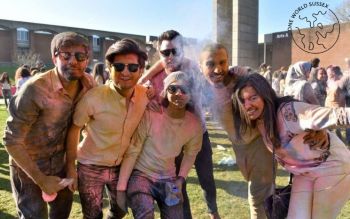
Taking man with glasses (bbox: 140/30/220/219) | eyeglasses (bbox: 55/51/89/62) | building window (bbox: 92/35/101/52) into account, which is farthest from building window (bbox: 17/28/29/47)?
eyeglasses (bbox: 55/51/89/62)

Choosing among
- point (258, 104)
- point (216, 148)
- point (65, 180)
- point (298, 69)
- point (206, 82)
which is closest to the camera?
point (258, 104)

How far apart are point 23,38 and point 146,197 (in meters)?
48.4

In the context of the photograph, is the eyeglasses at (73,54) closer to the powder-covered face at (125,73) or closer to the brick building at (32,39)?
the powder-covered face at (125,73)

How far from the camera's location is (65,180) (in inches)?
110

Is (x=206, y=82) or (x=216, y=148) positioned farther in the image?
(x=216, y=148)

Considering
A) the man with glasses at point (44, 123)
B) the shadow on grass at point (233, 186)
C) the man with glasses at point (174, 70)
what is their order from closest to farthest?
the man with glasses at point (44, 123), the man with glasses at point (174, 70), the shadow on grass at point (233, 186)

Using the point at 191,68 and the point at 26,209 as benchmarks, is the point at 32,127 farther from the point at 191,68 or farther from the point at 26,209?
the point at 191,68

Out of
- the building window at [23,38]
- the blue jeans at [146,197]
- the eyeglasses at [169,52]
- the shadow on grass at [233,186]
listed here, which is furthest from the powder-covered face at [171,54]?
the building window at [23,38]

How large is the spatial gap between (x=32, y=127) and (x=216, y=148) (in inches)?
219

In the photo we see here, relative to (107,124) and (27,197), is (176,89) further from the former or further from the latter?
(27,197)

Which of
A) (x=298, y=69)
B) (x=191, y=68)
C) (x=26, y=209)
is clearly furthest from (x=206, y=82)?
(x=298, y=69)

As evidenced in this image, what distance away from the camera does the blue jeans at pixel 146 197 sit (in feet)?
8.98

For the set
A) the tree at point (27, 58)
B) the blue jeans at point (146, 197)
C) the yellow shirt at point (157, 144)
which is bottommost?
the blue jeans at point (146, 197)

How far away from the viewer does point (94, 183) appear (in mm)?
2877
